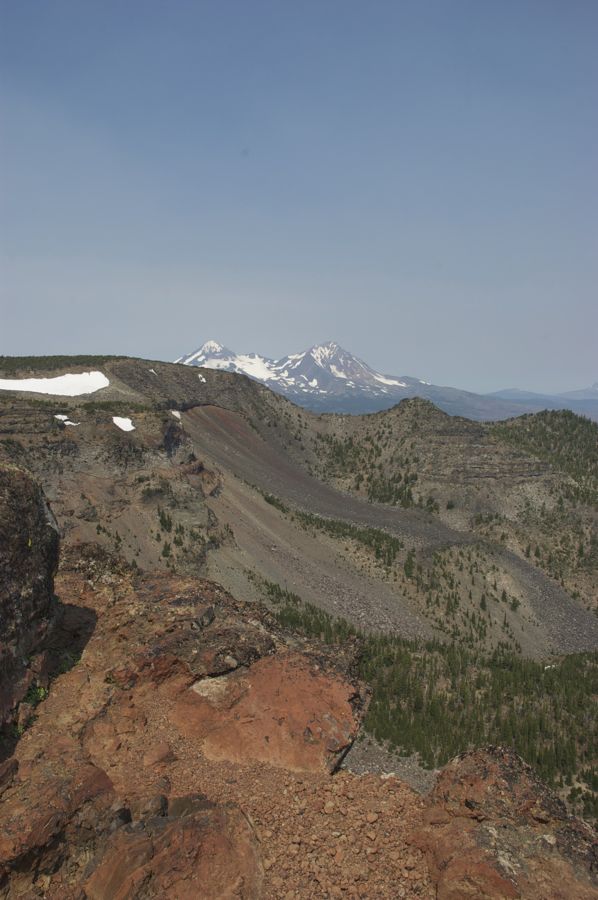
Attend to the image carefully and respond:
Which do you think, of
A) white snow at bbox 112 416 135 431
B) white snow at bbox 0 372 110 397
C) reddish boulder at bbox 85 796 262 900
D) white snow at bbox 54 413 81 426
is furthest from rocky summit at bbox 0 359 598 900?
white snow at bbox 0 372 110 397

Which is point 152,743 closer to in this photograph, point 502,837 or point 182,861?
point 182,861

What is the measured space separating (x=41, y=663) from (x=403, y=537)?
172ft

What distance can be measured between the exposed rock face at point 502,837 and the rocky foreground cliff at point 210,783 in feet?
0.09

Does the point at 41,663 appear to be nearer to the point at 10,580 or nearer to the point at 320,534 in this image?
the point at 10,580

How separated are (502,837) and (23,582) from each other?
963cm

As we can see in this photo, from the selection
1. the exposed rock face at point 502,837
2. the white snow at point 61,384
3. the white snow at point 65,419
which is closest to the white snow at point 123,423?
the white snow at point 65,419

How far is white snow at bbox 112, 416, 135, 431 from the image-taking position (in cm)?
5097

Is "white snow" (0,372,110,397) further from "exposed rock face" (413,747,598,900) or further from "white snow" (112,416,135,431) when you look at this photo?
"exposed rock face" (413,747,598,900)

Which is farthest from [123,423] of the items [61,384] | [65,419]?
[61,384]

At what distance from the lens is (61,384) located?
64.6 m

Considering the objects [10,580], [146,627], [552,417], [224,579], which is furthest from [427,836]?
[552,417]

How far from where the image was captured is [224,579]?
42156 mm

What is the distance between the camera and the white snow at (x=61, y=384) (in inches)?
2421

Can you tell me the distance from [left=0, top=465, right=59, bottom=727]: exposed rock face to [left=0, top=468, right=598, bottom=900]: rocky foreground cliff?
0.14 ft
